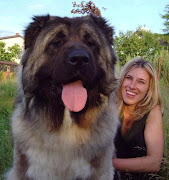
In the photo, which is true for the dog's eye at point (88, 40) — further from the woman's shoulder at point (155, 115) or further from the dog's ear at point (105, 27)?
the woman's shoulder at point (155, 115)

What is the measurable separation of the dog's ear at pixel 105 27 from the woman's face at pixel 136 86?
73 cm

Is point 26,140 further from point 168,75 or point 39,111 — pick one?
point 168,75

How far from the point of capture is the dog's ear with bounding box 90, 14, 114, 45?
2951mm

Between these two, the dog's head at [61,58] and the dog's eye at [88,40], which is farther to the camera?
the dog's eye at [88,40]

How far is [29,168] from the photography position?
8.71ft

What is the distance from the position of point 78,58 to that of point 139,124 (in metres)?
1.50

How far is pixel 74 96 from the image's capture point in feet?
8.42

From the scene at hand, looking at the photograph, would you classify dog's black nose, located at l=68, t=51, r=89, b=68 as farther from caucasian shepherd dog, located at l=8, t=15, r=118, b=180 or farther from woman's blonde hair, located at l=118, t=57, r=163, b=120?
woman's blonde hair, located at l=118, t=57, r=163, b=120

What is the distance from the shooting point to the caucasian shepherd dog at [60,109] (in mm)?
2635

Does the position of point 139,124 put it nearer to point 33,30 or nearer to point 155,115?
point 155,115

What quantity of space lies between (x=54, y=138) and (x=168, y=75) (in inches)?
248

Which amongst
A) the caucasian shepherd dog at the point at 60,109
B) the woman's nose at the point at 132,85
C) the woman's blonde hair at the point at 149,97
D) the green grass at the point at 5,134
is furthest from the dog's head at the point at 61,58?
the green grass at the point at 5,134

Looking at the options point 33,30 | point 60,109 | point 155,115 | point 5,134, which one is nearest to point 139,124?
point 155,115

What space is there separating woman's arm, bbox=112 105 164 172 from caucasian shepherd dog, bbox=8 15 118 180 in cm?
55
